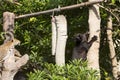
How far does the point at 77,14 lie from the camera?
3760 millimetres

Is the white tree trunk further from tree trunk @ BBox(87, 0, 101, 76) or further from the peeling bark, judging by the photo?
tree trunk @ BBox(87, 0, 101, 76)

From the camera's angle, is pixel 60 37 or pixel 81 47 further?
pixel 81 47

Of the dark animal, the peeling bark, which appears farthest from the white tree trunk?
the dark animal

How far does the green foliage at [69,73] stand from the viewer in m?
2.89

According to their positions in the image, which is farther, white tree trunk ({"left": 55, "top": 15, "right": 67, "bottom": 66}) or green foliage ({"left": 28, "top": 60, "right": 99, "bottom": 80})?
white tree trunk ({"left": 55, "top": 15, "right": 67, "bottom": 66})

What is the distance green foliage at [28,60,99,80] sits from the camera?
289 cm

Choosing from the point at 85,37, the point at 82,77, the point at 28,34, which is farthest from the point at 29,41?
the point at 82,77

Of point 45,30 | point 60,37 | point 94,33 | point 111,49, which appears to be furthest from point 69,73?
point 45,30

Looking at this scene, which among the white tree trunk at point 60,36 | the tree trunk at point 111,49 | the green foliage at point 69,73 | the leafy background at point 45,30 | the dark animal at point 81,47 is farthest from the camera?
the leafy background at point 45,30

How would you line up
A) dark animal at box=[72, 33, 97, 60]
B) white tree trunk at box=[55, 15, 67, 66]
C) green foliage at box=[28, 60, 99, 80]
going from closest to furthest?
green foliage at box=[28, 60, 99, 80] < white tree trunk at box=[55, 15, 67, 66] < dark animal at box=[72, 33, 97, 60]

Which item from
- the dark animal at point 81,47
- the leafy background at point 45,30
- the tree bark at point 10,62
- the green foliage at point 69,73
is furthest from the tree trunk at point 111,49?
the tree bark at point 10,62

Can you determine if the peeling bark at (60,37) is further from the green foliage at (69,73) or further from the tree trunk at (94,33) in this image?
the tree trunk at (94,33)

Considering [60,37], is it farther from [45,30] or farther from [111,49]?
[45,30]

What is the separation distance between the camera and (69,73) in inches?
116
